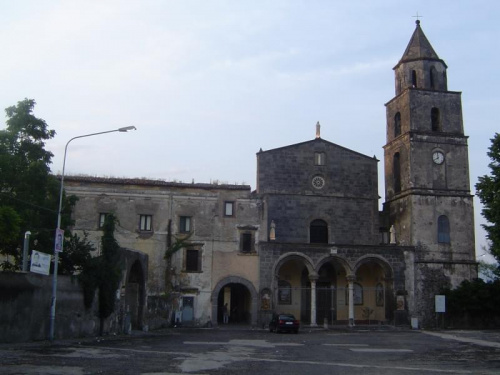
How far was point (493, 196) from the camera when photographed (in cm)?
2942

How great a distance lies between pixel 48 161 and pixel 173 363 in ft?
50.2

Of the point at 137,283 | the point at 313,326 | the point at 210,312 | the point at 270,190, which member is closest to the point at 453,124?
the point at 270,190

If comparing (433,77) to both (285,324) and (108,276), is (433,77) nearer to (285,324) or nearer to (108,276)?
(285,324)

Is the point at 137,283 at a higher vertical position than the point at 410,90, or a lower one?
lower

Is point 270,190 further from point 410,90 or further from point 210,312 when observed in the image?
point 410,90

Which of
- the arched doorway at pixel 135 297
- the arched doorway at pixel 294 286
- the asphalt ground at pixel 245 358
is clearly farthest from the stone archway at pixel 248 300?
the asphalt ground at pixel 245 358

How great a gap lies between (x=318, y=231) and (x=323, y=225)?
22.8 inches

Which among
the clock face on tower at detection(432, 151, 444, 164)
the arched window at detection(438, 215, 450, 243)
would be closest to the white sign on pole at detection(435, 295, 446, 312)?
the arched window at detection(438, 215, 450, 243)

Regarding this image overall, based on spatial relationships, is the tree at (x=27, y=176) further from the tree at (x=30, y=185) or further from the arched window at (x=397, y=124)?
the arched window at (x=397, y=124)

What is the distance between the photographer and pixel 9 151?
27.2 meters

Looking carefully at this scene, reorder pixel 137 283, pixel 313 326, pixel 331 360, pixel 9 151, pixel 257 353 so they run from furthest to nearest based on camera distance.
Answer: pixel 313 326
pixel 137 283
pixel 9 151
pixel 257 353
pixel 331 360

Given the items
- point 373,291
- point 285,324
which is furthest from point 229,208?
point 373,291

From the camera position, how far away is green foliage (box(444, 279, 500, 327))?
40000 millimetres

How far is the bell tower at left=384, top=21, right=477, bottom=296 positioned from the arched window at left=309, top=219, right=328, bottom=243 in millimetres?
5576
